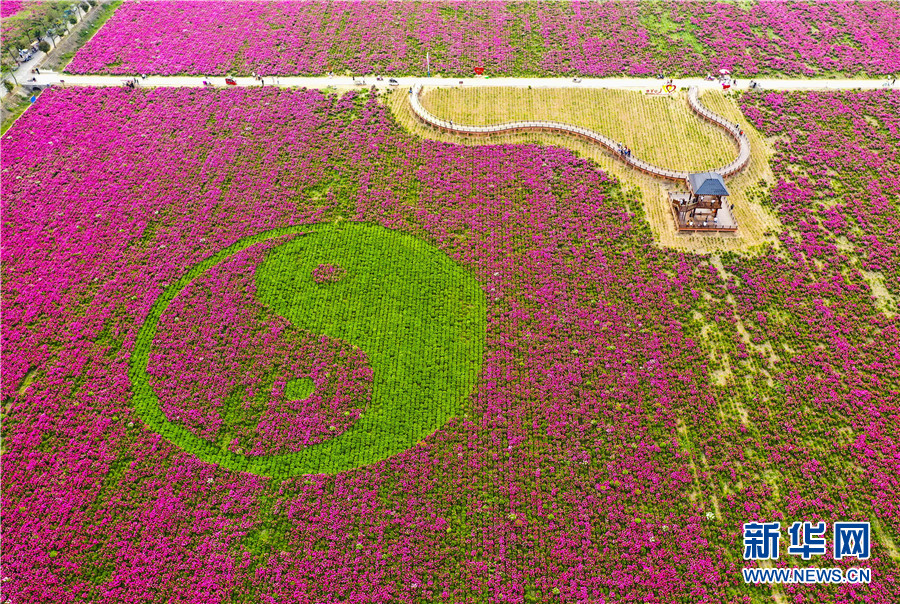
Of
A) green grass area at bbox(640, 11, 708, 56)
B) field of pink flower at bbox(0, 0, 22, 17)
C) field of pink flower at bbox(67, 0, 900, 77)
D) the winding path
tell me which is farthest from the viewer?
field of pink flower at bbox(0, 0, 22, 17)

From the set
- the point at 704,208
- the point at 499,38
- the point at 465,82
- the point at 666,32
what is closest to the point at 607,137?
the point at 704,208

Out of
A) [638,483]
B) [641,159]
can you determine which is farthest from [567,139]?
[638,483]

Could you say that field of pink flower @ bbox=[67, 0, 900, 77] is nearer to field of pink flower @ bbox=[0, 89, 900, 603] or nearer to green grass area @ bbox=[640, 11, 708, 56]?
green grass area @ bbox=[640, 11, 708, 56]

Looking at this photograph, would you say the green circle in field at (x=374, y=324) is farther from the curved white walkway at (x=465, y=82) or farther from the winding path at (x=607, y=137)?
the curved white walkway at (x=465, y=82)

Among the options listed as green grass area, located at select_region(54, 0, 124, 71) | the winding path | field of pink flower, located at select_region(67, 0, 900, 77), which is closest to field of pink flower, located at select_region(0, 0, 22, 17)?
green grass area, located at select_region(54, 0, 124, 71)

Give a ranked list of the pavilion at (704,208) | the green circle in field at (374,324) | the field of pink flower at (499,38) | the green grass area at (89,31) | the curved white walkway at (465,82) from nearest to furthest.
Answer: the green circle in field at (374,324) < the pavilion at (704,208) < the curved white walkway at (465,82) < the field of pink flower at (499,38) < the green grass area at (89,31)

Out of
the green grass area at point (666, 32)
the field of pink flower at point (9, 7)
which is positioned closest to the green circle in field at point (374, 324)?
the green grass area at point (666, 32)

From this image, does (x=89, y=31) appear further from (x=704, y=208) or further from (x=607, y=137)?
(x=704, y=208)
